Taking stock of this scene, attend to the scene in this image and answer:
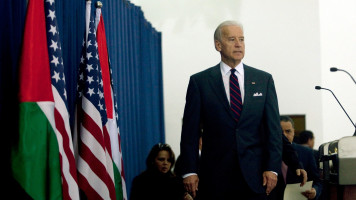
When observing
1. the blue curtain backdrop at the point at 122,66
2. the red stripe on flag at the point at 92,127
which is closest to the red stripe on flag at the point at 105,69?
the blue curtain backdrop at the point at 122,66

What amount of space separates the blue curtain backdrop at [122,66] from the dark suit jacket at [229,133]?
928 millimetres

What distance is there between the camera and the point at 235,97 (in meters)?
2.98

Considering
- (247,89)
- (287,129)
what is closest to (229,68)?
(247,89)

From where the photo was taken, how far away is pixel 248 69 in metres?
3.05

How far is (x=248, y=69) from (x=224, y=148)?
0.46 m

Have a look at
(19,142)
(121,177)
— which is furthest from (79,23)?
(19,142)

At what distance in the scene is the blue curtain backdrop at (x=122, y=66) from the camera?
10.1ft

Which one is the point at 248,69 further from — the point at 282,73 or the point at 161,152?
the point at 282,73

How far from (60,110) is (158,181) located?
2.78m

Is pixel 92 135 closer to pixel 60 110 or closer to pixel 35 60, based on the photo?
pixel 60 110

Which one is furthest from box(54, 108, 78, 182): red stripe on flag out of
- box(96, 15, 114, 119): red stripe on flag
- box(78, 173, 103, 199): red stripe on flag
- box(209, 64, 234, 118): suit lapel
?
box(96, 15, 114, 119): red stripe on flag

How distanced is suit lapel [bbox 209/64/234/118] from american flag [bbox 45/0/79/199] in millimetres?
811

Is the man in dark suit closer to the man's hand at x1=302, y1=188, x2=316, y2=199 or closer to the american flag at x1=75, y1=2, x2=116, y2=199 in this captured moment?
the american flag at x1=75, y1=2, x2=116, y2=199

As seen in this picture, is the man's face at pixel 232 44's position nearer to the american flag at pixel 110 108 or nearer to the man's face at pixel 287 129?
the american flag at pixel 110 108
